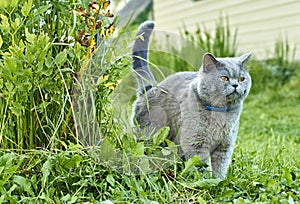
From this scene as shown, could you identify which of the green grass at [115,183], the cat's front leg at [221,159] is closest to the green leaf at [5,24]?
Answer: the green grass at [115,183]

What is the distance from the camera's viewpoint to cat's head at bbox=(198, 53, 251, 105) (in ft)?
6.95

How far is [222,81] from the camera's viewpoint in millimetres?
2125

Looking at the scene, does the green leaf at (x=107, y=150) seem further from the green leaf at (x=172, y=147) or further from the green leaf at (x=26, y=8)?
the green leaf at (x=26, y=8)

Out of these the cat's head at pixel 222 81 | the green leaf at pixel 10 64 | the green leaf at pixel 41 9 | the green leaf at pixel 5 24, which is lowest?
the cat's head at pixel 222 81

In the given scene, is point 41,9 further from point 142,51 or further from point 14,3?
point 142,51

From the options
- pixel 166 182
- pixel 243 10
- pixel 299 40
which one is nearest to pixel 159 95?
pixel 166 182

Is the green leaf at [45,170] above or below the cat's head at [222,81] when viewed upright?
below

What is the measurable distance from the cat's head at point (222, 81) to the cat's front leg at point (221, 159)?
0.73 feet

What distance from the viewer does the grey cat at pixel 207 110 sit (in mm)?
2135

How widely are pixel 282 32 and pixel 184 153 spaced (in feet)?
18.6

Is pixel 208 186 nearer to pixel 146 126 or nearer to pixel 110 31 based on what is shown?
pixel 146 126

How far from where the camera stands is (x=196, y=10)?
30.0 ft

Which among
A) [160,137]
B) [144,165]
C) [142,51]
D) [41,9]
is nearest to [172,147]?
[160,137]

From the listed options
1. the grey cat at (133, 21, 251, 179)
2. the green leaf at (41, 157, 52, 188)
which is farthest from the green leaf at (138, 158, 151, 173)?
the green leaf at (41, 157, 52, 188)
